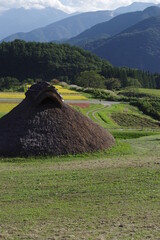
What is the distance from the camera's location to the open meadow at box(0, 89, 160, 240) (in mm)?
9758

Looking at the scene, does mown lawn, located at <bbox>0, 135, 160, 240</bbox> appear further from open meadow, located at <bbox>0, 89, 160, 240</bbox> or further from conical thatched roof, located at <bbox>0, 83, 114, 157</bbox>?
conical thatched roof, located at <bbox>0, 83, 114, 157</bbox>

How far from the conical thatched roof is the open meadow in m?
0.86

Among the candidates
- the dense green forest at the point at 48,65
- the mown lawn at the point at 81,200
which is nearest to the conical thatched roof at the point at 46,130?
the mown lawn at the point at 81,200

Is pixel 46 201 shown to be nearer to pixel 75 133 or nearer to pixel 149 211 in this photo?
pixel 149 211

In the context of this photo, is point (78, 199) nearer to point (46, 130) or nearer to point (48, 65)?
point (46, 130)

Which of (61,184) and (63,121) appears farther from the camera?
(63,121)

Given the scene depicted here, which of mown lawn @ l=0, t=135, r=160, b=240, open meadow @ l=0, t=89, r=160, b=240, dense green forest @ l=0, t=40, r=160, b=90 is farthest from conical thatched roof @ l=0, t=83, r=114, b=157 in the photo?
dense green forest @ l=0, t=40, r=160, b=90

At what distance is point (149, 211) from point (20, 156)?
12.3 meters

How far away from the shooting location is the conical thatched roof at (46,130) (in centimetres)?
2281

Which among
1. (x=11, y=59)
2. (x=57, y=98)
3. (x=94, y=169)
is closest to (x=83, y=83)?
(x=11, y=59)

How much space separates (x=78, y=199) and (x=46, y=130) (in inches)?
439

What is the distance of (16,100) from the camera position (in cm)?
6775

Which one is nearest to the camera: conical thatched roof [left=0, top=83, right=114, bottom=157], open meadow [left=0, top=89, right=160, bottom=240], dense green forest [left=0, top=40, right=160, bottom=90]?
open meadow [left=0, top=89, right=160, bottom=240]

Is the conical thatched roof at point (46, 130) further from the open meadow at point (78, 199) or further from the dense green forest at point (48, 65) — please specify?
the dense green forest at point (48, 65)
